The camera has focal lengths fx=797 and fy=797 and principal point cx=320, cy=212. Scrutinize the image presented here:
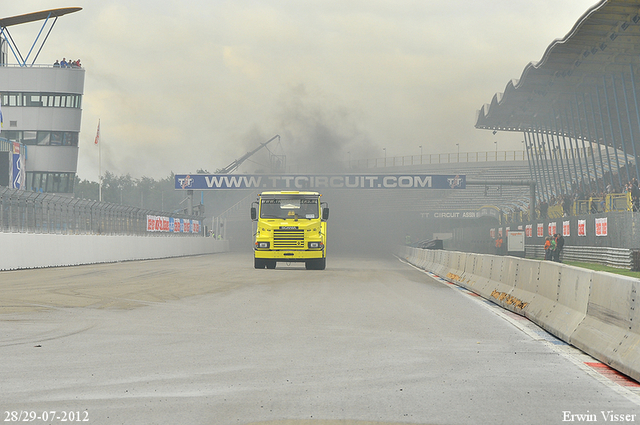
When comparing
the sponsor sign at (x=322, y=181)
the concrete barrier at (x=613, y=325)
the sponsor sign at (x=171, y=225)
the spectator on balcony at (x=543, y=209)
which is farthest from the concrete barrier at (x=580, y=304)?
the sponsor sign at (x=322, y=181)

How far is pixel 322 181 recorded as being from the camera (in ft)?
215

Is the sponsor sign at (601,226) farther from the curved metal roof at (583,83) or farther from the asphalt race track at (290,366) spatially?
the asphalt race track at (290,366)

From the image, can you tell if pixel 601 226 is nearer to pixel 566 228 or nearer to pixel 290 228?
pixel 566 228

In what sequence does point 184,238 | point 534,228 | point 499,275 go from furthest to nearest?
point 184,238 → point 534,228 → point 499,275

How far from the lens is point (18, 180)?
225ft

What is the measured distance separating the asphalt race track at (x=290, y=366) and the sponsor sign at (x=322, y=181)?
49.5 metres

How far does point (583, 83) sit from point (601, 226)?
780 inches

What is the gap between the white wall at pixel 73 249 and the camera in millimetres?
25672

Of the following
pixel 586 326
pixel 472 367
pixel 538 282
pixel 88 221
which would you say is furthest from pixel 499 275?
pixel 88 221

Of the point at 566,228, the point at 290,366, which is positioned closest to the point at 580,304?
the point at 290,366

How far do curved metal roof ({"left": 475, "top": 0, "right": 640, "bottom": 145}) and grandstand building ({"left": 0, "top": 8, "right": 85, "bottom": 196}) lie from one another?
3741cm

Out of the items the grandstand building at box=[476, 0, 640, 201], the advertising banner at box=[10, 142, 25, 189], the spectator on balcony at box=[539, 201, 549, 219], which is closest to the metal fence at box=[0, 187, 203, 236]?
the grandstand building at box=[476, 0, 640, 201]

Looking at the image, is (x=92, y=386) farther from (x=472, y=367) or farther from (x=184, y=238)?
(x=184, y=238)

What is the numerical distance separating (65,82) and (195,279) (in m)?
57.4
